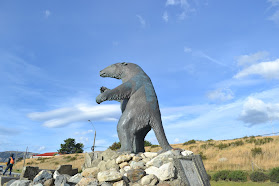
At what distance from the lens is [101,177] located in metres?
4.24

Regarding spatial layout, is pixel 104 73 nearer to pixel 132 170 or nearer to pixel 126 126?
pixel 126 126

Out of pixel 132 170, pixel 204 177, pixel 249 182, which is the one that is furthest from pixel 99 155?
pixel 249 182

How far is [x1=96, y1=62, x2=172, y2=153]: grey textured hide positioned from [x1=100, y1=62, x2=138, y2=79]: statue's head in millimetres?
613

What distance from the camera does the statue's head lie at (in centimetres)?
650

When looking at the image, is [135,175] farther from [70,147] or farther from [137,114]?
[70,147]

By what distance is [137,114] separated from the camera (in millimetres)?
5551

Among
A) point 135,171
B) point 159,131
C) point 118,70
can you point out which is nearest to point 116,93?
point 118,70

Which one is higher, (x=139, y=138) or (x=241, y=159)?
(x=139, y=138)

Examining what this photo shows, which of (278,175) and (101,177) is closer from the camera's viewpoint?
(101,177)

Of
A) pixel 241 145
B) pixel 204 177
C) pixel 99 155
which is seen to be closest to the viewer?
pixel 204 177

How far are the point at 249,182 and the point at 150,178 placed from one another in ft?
31.8

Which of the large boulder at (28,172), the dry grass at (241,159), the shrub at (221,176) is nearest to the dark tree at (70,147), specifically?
the dry grass at (241,159)

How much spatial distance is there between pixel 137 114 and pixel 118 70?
1671 millimetres

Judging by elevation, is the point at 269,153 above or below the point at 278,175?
above
